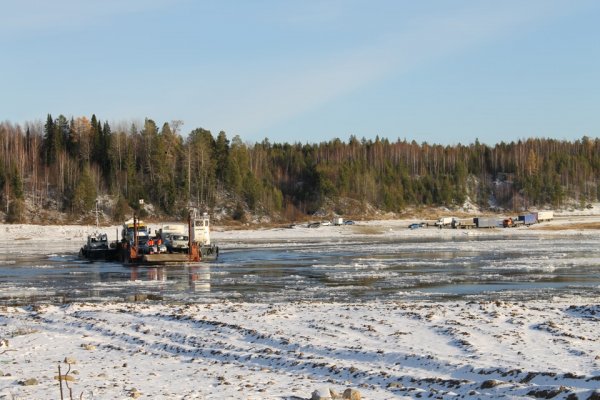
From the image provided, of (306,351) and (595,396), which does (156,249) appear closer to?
(306,351)

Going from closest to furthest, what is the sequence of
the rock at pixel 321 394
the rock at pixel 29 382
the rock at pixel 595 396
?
the rock at pixel 595 396
the rock at pixel 321 394
the rock at pixel 29 382

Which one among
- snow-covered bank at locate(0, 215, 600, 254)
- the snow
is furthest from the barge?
the snow

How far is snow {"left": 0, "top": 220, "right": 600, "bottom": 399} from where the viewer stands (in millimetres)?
13672

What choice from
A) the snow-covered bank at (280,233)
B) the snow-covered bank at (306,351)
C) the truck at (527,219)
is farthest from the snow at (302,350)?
the truck at (527,219)

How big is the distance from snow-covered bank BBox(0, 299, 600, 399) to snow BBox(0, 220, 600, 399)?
0.03 m

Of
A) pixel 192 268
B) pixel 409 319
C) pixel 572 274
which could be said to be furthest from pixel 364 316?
pixel 192 268

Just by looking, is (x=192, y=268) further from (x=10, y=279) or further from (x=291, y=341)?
(x=291, y=341)

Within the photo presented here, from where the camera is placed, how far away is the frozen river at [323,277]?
105 ft

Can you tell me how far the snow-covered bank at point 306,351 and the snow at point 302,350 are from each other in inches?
1.2

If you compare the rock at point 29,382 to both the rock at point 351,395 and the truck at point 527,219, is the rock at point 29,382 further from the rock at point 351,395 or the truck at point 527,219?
the truck at point 527,219

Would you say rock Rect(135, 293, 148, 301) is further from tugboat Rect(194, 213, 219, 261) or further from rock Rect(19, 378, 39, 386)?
tugboat Rect(194, 213, 219, 261)

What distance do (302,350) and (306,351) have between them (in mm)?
166

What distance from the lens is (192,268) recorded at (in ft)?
165

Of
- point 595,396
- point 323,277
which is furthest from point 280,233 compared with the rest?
point 595,396
